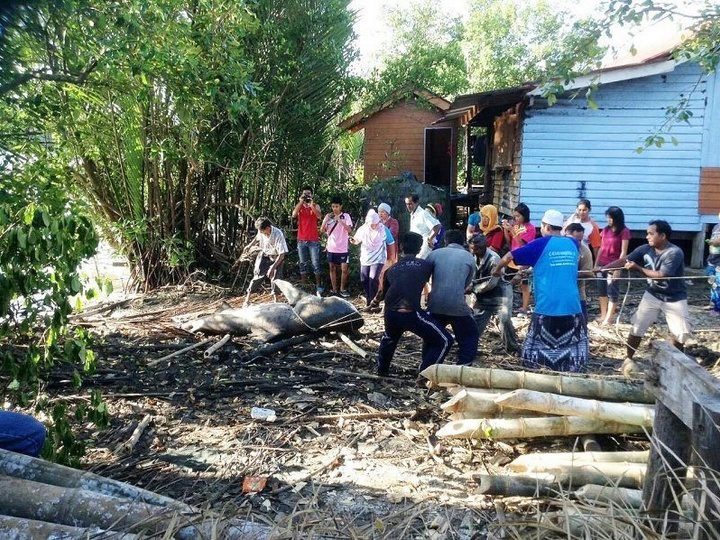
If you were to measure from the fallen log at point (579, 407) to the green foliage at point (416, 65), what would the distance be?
13.7 meters

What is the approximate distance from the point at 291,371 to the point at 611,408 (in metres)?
3.43

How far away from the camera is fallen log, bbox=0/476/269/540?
202 centimetres

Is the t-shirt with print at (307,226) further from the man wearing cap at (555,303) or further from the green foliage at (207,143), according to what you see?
the man wearing cap at (555,303)

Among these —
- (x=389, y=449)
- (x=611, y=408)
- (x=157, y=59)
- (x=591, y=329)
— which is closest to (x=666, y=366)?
(x=611, y=408)

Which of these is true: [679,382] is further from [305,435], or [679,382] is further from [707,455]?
[305,435]

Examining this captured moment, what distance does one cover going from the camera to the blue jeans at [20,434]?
9.94 feet

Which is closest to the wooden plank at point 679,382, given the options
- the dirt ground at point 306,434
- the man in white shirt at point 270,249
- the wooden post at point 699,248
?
the dirt ground at point 306,434

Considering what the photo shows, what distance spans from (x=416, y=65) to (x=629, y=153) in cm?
867

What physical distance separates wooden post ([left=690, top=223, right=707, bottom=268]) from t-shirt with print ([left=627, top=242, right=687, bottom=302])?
7039 millimetres

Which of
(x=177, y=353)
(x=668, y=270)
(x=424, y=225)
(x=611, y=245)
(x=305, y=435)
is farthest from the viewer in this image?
(x=424, y=225)

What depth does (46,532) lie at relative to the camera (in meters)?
2.02

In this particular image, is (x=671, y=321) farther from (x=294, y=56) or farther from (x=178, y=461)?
(x=294, y=56)

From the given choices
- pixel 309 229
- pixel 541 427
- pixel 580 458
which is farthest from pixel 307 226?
pixel 580 458

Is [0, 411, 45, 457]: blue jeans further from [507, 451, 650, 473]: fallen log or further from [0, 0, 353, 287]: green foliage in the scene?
[0, 0, 353, 287]: green foliage
